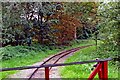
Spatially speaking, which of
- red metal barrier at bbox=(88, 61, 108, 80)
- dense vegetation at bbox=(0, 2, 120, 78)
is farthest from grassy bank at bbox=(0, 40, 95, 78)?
red metal barrier at bbox=(88, 61, 108, 80)

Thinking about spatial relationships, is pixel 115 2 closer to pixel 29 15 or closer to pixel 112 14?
pixel 112 14

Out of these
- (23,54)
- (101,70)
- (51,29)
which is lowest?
(23,54)

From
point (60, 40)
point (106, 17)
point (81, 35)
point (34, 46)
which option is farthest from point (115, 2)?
point (81, 35)

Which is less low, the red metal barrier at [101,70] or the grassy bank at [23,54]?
the red metal barrier at [101,70]

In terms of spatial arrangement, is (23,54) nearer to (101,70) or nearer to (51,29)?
(51,29)

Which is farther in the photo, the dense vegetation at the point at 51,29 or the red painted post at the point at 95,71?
the dense vegetation at the point at 51,29

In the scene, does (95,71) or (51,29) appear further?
(51,29)

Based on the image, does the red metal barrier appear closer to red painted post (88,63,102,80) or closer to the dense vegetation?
red painted post (88,63,102,80)

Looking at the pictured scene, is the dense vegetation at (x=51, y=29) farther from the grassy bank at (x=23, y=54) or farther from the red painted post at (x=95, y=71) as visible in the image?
the red painted post at (x=95, y=71)

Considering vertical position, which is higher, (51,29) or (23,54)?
(51,29)

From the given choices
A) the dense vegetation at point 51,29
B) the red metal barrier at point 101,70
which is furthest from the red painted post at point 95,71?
the dense vegetation at point 51,29

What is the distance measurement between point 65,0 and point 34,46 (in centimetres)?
249

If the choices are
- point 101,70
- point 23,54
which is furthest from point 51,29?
point 101,70

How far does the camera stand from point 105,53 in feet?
27.0
